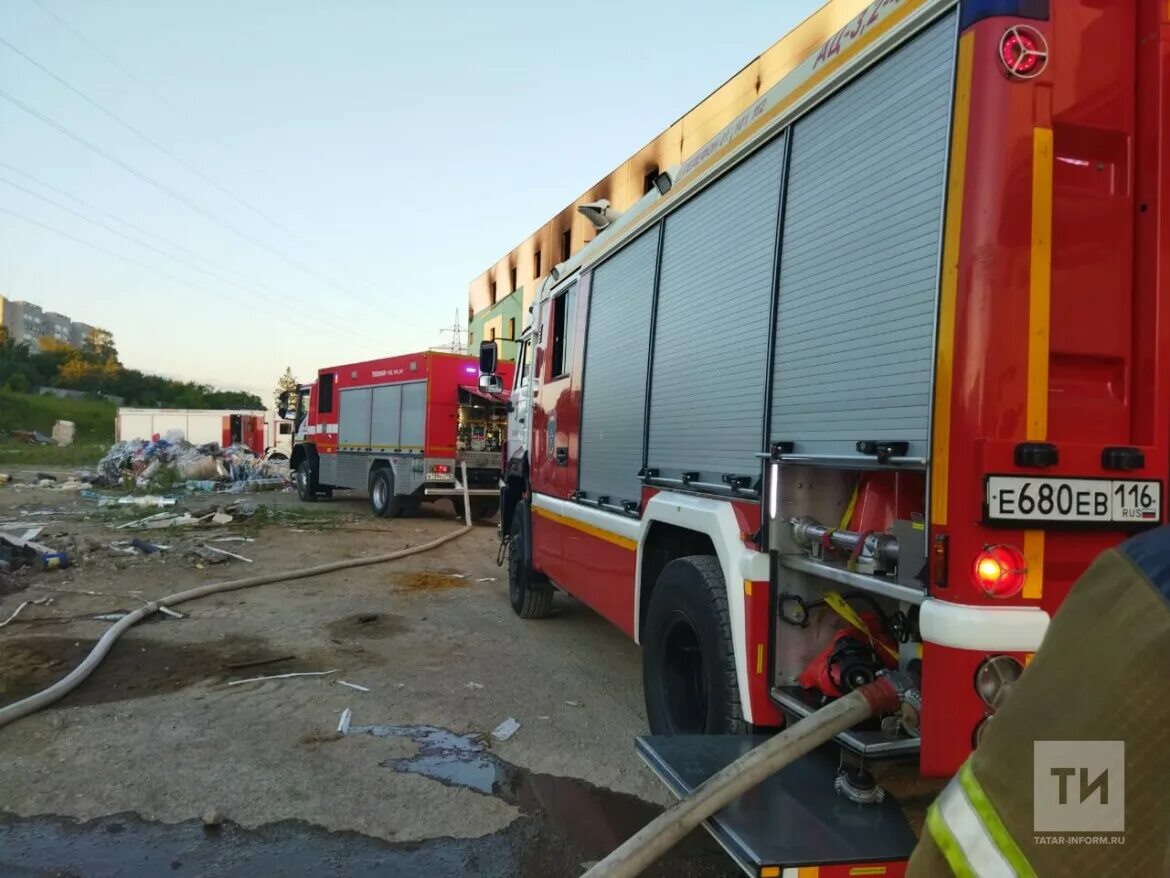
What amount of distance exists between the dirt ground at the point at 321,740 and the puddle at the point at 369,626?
39 millimetres

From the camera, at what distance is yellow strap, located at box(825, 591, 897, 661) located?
9.40 feet

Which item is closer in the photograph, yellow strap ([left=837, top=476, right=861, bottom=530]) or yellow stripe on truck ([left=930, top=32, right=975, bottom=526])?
yellow stripe on truck ([left=930, top=32, right=975, bottom=526])

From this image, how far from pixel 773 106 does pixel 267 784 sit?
3.83m

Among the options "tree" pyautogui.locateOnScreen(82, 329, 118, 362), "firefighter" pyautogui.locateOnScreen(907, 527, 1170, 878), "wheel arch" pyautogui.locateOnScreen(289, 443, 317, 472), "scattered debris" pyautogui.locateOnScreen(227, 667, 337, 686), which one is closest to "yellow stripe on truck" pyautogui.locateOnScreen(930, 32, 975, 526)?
"firefighter" pyautogui.locateOnScreen(907, 527, 1170, 878)

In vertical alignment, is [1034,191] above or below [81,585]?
above

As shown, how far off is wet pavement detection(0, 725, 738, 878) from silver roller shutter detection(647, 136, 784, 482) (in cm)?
159

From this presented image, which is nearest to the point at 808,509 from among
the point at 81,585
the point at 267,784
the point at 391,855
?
the point at 391,855

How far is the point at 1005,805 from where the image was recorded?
0.69 metres

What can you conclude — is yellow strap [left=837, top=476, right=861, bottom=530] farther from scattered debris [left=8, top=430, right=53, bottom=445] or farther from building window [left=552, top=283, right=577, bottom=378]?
scattered debris [left=8, top=430, right=53, bottom=445]

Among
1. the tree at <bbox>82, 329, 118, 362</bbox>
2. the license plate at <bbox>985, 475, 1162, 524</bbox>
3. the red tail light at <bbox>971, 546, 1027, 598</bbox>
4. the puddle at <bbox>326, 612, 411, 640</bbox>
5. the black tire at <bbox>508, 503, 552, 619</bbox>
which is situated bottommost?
the puddle at <bbox>326, 612, 411, 640</bbox>

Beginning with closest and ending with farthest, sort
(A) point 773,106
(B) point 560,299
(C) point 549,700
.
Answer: (A) point 773,106 < (C) point 549,700 < (B) point 560,299

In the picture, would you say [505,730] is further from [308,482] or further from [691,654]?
[308,482]

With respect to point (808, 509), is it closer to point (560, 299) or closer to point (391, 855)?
point (391, 855)

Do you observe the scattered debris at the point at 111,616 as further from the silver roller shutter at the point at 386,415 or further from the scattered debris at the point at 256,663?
the silver roller shutter at the point at 386,415
